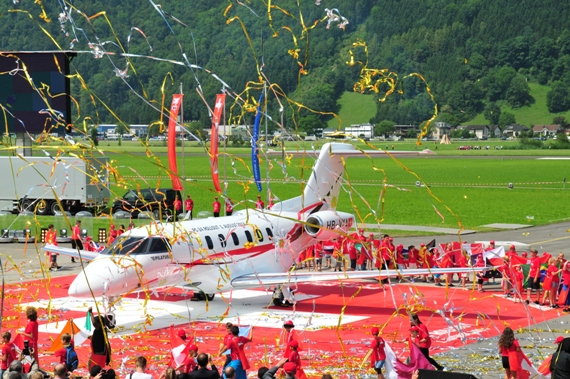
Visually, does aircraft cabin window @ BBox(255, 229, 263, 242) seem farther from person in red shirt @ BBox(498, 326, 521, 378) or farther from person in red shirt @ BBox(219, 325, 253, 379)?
person in red shirt @ BBox(498, 326, 521, 378)

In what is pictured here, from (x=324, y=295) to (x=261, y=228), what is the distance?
10.3 feet

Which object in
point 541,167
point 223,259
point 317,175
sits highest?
point 317,175

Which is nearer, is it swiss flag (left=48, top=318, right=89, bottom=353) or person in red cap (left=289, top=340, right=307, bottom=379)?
person in red cap (left=289, top=340, right=307, bottom=379)

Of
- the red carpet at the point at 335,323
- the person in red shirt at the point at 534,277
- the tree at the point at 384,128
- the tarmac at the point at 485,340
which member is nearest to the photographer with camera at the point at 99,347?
the red carpet at the point at 335,323

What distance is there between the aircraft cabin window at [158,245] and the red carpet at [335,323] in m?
1.97

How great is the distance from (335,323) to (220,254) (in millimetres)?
4264

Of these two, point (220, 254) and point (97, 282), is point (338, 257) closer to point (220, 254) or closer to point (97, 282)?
point (220, 254)

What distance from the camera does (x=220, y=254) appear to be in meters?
25.5

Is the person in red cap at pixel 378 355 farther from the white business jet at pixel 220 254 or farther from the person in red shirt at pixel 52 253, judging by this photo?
the person in red shirt at pixel 52 253

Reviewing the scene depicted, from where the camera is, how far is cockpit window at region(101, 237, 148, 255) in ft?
77.7

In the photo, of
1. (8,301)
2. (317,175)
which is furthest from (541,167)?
(8,301)

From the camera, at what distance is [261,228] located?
89.1ft

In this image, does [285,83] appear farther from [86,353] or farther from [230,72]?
[86,353]

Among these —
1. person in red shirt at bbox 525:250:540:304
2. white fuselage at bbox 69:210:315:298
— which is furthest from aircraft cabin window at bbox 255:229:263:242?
person in red shirt at bbox 525:250:540:304
